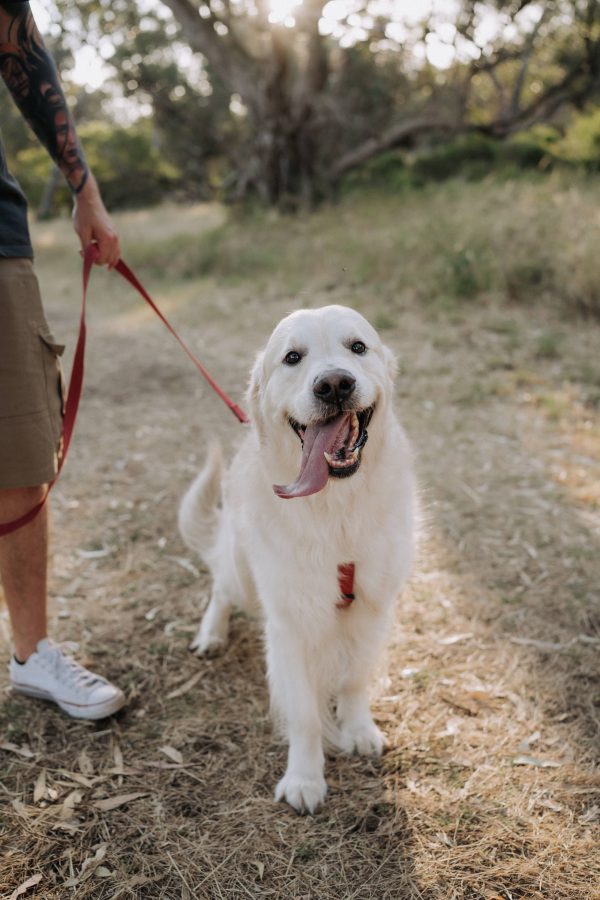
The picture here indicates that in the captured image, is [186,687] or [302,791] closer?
[302,791]

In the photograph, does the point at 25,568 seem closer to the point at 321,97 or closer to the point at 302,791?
the point at 302,791

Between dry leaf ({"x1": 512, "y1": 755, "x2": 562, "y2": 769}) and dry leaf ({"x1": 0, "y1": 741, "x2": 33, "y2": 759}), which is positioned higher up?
dry leaf ({"x1": 512, "y1": 755, "x2": 562, "y2": 769})

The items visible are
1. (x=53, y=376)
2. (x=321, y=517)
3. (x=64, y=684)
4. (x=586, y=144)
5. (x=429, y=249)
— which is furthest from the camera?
(x=586, y=144)

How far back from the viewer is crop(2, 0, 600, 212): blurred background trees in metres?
11.4

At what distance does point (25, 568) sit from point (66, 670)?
0.39 m

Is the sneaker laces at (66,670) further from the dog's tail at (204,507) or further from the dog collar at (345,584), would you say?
the dog collar at (345,584)

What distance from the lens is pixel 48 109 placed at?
2.09m

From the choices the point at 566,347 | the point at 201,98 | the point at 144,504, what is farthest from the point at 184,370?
the point at 201,98

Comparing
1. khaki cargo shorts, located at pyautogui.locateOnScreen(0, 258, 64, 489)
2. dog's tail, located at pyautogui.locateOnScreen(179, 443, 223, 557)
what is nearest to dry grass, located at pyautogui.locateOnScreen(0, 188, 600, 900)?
dog's tail, located at pyautogui.locateOnScreen(179, 443, 223, 557)

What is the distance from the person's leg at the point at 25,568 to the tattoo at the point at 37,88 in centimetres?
101

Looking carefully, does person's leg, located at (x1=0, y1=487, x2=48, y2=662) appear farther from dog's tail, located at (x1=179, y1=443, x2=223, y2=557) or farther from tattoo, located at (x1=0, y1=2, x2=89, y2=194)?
tattoo, located at (x1=0, y1=2, x2=89, y2=194)

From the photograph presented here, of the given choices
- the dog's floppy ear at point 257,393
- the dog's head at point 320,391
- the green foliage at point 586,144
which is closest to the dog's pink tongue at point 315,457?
the dog's head at point 320,391

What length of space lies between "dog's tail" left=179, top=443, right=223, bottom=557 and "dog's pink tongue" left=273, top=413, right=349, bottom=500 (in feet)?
3.13

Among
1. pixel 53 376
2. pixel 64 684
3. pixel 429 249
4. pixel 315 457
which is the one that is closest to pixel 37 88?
pixel 53 376
